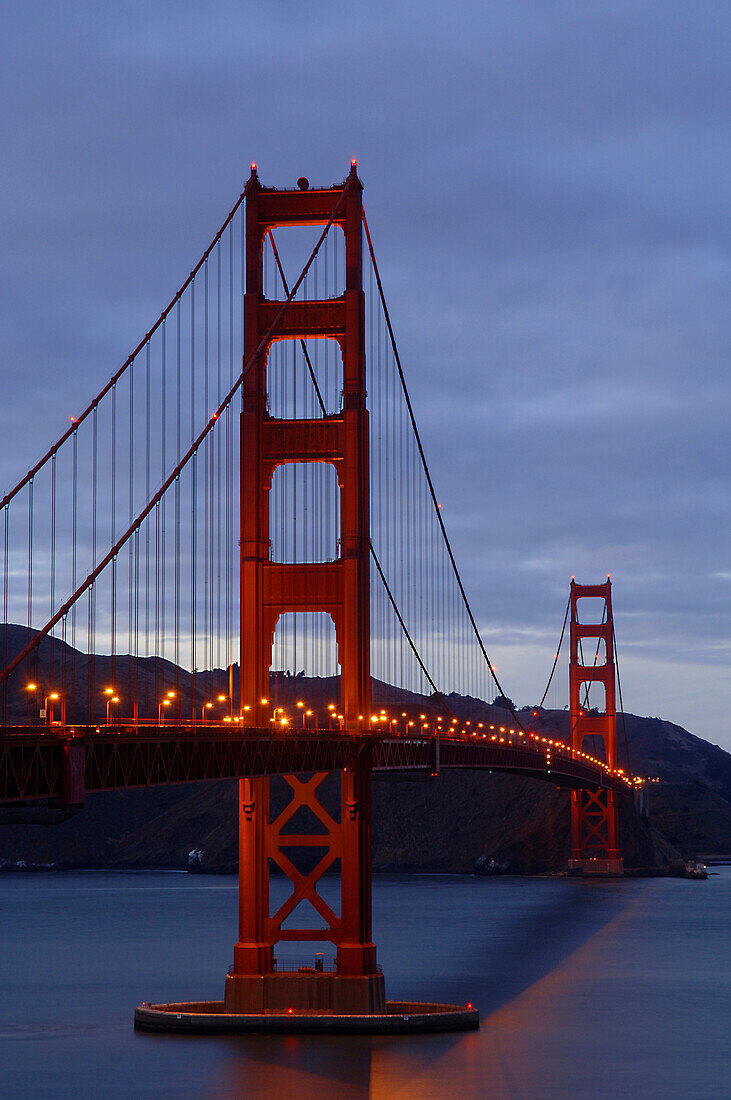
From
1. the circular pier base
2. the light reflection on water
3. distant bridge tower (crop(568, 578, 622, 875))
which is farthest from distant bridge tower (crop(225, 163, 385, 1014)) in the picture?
distant bridge tower (crop(568, 578, 622, 875))

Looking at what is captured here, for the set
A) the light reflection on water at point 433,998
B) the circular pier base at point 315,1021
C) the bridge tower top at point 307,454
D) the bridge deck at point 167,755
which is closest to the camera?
the bridge deck at point 167,755

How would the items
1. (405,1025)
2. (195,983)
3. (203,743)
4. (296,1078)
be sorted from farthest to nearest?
1. (195,983)
2. (405,1025)
3. (296,1078)
4. (203,743)

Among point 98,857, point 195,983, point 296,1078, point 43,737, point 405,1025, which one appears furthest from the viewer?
point 98,857

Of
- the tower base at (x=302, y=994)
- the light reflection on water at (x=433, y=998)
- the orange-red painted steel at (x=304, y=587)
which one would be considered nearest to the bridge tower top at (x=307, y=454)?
the orange-red painted steel at (x=304, y=587)

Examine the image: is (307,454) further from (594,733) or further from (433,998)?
(594,733)

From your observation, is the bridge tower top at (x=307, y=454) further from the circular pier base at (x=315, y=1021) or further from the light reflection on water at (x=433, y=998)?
the light reflection on water at (x=433, y=998)

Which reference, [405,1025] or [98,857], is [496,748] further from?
[98,857]

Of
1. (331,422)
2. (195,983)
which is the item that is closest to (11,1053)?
(195,983)
